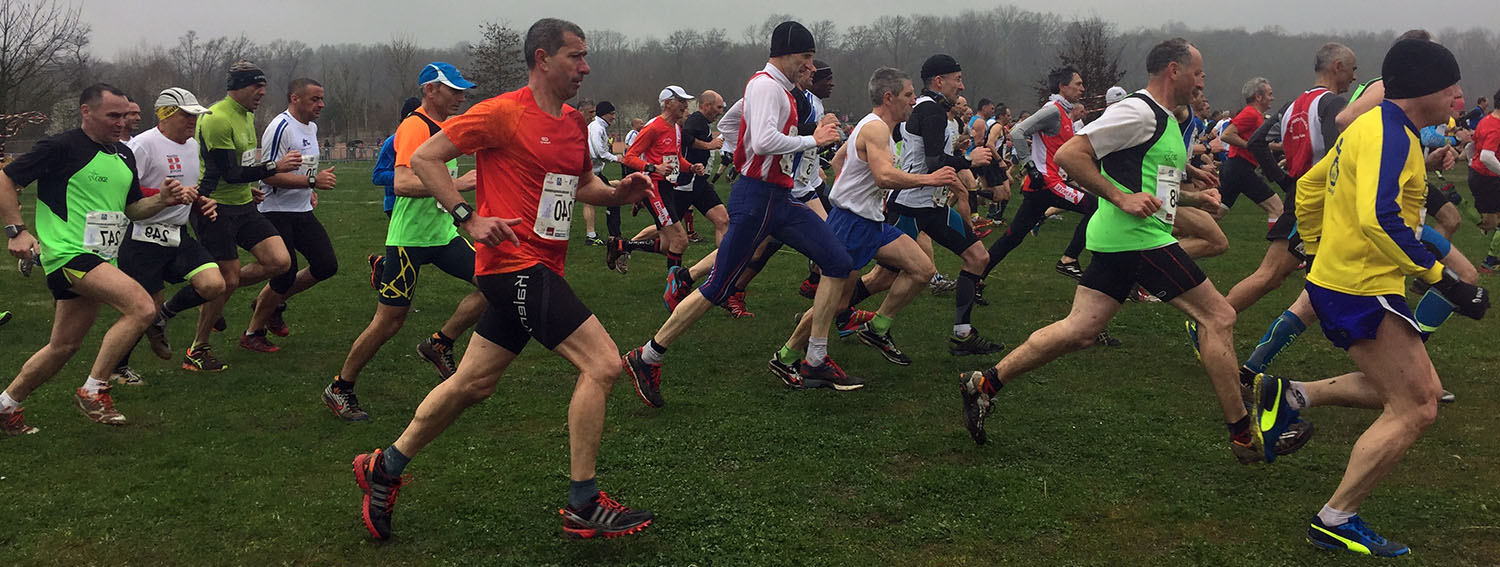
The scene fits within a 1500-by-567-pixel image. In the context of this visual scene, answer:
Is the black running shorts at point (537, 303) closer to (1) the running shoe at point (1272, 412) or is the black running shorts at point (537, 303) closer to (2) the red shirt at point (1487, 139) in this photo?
(1) the running shoe at point (1272, 412)

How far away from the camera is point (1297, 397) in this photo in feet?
14.7

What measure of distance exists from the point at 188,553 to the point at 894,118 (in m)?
4.61

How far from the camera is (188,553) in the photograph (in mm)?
4062

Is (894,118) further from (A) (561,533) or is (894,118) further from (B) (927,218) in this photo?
(A) (561,533)

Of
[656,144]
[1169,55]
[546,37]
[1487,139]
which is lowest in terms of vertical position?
[1487,139]

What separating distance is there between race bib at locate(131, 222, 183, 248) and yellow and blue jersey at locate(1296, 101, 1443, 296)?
6.27 meters

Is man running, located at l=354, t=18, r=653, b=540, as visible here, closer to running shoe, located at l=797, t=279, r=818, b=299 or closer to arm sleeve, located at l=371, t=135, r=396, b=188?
arm sleeve, located at l=371, t=135, r=396, b=188

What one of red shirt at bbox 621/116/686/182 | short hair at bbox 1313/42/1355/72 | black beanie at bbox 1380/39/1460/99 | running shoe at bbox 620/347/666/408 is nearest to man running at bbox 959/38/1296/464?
black beanie at bbox 1380/39/1460/99

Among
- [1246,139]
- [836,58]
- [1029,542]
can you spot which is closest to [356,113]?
[836,58]

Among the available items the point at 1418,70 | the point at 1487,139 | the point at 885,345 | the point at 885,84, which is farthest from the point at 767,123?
the point at 1487,139

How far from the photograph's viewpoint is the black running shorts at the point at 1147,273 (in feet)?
15.9

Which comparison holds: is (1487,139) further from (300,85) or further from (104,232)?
(104,232)

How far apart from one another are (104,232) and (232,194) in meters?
1.64

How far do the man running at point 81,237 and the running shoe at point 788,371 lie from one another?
12.0ft
